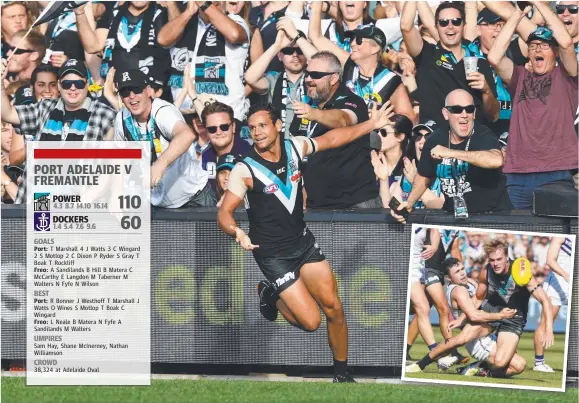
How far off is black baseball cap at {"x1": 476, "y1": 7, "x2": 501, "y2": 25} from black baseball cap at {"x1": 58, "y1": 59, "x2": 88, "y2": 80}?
3.91 meters

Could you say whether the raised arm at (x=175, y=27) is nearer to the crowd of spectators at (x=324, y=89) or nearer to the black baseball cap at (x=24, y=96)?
the crowd of spectators at (x=324, y=89)

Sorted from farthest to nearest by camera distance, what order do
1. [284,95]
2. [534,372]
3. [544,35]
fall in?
[284,95] < [544,35] < [534,372]

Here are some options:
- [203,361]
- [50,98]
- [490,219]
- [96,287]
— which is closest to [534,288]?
[490,219]

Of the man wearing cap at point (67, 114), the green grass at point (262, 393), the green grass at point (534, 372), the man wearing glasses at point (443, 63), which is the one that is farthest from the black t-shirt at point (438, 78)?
the man wearing cap at point (67, 114)

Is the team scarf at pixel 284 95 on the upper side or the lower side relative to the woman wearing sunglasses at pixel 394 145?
upper

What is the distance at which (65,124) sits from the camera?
11602mm

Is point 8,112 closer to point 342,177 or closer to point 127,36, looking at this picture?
point 127,36

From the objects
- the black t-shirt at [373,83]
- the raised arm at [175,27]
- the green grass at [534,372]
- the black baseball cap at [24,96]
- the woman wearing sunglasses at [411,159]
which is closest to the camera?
the green grass at [534,372]

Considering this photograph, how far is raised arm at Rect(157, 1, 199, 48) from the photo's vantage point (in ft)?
38.8

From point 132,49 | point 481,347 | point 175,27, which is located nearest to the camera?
point 481,347

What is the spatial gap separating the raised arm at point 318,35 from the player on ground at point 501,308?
113 inches

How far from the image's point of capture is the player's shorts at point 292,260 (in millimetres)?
10008

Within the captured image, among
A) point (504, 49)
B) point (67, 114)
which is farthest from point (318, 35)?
point (67, 114)

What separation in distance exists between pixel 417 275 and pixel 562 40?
2.39 m
